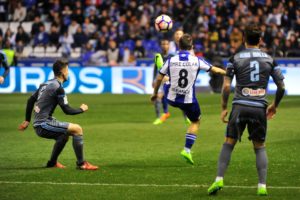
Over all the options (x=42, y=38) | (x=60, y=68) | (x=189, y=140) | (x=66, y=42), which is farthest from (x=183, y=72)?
(x=42, y=38)

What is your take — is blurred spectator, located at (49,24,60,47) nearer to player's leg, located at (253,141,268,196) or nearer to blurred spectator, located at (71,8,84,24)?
blurred spectator, located at (71,8,84,24)

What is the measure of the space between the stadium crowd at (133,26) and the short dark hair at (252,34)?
2169cm

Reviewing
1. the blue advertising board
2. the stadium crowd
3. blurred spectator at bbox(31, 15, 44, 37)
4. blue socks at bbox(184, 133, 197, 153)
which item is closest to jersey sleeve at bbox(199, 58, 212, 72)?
blue socks at bbox(184, 133, 197, 153)

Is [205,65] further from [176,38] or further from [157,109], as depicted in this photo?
[157,109]

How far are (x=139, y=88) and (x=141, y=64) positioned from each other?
160cm

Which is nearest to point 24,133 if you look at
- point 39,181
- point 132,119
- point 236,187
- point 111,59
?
point 132,119

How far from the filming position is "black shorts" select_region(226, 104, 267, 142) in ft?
30.7

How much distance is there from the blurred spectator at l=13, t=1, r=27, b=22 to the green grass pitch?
16305 millimetres

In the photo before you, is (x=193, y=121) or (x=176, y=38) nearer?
(x=193, y=121)

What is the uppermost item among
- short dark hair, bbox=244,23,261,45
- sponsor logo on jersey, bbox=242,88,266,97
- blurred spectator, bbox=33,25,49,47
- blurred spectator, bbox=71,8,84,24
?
short dark hair, bbox=244,23,261,45

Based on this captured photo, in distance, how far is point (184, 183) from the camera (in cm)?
1056

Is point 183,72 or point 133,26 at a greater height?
point 183,72

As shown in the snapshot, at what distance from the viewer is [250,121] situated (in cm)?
940

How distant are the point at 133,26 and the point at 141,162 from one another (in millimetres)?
21906
